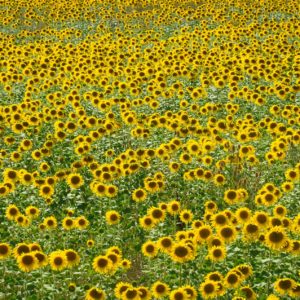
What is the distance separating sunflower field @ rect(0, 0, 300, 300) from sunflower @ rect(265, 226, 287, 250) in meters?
0.02

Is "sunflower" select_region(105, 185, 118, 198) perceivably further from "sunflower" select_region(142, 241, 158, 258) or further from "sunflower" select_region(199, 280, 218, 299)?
"sunflower" select_region(199, 280, 218, 299)

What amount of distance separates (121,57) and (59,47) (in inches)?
106

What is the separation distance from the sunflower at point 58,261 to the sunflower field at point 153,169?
15 millimetres

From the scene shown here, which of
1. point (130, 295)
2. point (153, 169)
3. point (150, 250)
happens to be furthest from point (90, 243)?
point (153, 169)

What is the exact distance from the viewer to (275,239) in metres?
6.84

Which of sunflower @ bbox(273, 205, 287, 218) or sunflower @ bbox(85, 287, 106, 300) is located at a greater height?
sunflower @ bbox(273, 205, 287, 218)

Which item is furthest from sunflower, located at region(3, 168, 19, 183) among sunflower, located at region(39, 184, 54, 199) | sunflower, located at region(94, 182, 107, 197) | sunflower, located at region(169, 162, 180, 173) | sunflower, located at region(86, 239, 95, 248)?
sunflower, located at region(169, 162, 180, 173)

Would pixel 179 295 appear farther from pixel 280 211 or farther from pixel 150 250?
pixel 280 211

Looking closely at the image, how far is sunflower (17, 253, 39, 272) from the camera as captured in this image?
22.1 feet

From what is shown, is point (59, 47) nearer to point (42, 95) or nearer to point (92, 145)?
point (42, 95)

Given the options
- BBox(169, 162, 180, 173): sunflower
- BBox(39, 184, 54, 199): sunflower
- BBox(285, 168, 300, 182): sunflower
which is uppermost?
BBox(285, 168, 300, 182): sunflower

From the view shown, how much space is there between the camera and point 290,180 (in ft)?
31.4

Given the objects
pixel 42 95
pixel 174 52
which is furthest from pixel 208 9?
pixel 42 95

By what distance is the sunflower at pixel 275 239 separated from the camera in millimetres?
6823
